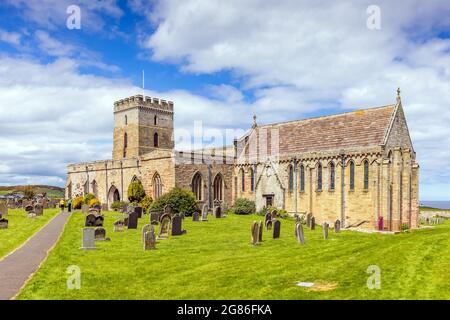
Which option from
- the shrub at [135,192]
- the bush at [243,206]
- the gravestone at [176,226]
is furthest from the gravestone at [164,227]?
the shrub at [135,192]

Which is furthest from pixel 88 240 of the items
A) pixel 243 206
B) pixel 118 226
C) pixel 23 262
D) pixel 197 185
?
pixel 243 206

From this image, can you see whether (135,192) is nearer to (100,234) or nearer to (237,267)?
(100,234)

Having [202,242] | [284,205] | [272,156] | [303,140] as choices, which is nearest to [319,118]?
[303,140]

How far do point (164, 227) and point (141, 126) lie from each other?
33598 millimetres

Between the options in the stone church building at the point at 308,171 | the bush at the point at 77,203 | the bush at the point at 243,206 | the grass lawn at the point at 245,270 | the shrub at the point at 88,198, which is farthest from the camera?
the bush at the point at 77,203

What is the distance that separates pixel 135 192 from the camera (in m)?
41.2

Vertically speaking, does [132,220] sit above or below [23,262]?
above

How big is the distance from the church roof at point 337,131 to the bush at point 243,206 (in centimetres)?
607

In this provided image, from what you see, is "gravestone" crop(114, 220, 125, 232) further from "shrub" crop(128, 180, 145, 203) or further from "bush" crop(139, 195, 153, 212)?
"shrub" crop(128, 180, 145, 203)

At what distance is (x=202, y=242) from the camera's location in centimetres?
2109

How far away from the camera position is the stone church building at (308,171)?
33.1m

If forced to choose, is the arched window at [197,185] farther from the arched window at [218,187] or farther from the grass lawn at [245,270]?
the grass lawn at [245,270]
